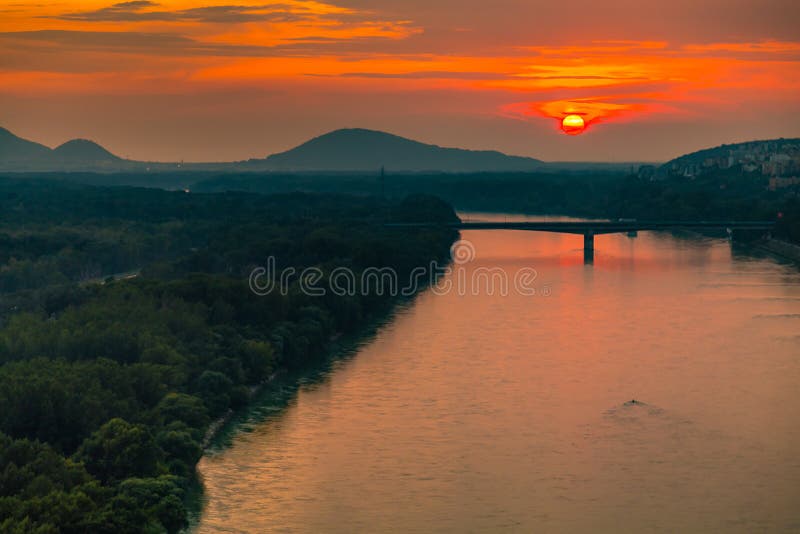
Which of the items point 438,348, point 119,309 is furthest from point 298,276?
point 119,309

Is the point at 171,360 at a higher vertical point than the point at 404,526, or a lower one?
higher

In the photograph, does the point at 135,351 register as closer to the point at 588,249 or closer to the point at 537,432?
the point at 537,432

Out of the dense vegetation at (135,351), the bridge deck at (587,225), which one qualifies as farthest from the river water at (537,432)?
the bridge deck at (587,225)

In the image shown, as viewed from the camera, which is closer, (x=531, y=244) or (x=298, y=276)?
(x=298, y=276)

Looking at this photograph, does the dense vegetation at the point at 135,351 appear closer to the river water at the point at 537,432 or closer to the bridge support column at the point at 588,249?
the river water at the point at 537,432

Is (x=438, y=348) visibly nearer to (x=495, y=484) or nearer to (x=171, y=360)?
(x=171, y=360)

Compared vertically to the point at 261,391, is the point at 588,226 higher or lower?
higher

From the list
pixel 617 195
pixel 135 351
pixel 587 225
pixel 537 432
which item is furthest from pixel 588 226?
pixel 617 195
